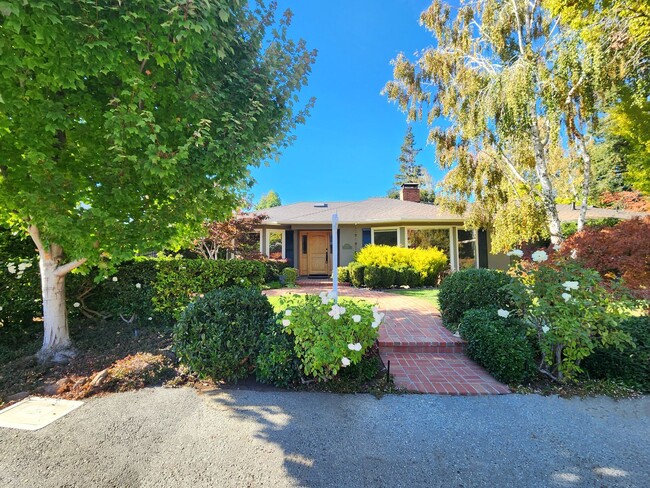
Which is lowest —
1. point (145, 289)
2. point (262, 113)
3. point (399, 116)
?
point (145, 289)

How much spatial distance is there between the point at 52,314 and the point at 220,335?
2899 millimetres

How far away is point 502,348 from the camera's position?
3367 mm

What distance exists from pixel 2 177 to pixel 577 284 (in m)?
6.61

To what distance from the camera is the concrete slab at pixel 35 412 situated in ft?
8.53

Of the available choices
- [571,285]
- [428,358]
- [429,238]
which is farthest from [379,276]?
[571,285]

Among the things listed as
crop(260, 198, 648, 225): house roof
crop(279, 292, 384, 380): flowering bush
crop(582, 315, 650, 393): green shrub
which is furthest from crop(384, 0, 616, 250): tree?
crop(279, 292, 384, 380): flowering bush

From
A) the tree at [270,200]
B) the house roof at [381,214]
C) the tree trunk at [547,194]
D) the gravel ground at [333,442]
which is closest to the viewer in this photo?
the gravel ground at [333,442]

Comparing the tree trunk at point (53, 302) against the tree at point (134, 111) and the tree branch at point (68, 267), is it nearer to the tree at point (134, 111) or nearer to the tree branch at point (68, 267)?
the tree branch at point (68, 267)

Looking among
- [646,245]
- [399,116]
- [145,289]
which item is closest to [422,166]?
[399,116]

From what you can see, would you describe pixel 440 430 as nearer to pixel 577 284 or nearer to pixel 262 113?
pixel 577 284

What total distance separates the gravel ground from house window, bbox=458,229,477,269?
932 centimetres

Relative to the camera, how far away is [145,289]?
5086 millimetres

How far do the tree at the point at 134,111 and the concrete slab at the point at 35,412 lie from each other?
1306mm

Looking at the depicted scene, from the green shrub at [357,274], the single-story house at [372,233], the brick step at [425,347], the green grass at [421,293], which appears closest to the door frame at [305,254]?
the single-story house at [372,233]
